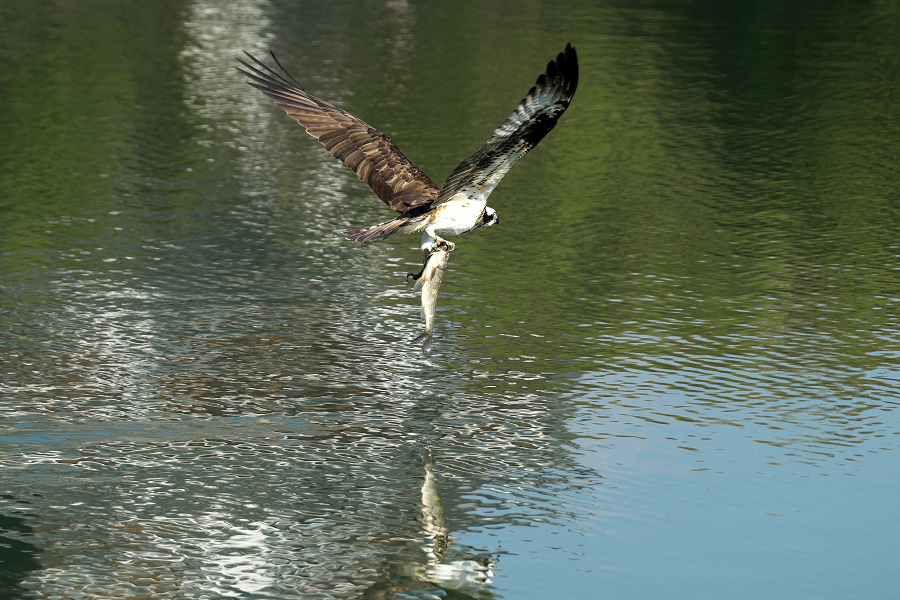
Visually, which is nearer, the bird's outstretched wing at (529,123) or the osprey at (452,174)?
the bird's outstretched wing at (529,123)

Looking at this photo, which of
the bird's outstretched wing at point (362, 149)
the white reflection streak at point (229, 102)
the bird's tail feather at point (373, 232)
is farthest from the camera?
the bird's outstretched wing at point (362, 149)

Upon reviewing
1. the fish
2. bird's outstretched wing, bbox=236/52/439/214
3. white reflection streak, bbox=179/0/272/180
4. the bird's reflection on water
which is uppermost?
white reflection streak, bbox=179/0/272/180

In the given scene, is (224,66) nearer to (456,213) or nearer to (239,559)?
(456,213)

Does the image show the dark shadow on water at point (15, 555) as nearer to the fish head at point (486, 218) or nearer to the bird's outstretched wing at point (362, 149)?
the bird's outstretched wing at point (362, 149)

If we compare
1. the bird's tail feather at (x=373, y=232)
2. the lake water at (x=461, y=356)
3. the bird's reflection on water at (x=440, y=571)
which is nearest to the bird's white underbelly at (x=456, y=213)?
the bird's tail feather at (x=373, y=232)

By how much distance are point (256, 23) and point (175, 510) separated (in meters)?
26.1

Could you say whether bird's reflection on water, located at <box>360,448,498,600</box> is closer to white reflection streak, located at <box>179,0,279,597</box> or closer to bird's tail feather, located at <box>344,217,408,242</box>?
white reflection streak, located at <box>179,0,279,597</box>

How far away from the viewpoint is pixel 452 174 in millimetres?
7926

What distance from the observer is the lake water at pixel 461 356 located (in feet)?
24.2

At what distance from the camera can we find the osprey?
24.0ft

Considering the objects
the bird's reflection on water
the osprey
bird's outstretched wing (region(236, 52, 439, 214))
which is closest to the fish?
the osprey

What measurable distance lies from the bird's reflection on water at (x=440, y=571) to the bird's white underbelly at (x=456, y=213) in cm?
197

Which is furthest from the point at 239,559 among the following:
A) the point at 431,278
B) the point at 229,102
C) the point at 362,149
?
the point at 229,102

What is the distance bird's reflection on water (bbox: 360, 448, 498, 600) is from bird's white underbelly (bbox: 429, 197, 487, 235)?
1.97 m
